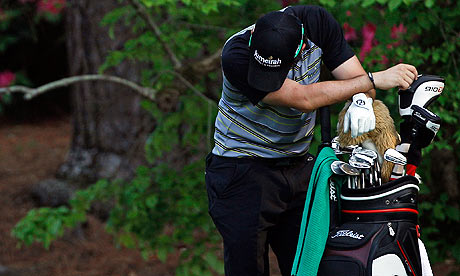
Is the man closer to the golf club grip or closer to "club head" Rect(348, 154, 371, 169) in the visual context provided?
the golf club grip

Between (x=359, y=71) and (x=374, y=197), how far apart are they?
0.59 metres

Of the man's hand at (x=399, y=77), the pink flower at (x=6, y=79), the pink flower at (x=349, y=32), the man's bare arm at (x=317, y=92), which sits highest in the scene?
the man's hand at (x=399, y=77)

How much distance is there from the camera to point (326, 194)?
2895mm

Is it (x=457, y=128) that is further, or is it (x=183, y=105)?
(x=183, y=105)

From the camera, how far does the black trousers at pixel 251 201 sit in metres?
3.16

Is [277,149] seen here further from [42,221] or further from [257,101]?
[42,221]

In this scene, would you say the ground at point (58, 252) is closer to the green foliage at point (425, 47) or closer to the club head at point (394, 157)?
the green foliage at point (425, 47)

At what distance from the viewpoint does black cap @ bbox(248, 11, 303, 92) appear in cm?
280

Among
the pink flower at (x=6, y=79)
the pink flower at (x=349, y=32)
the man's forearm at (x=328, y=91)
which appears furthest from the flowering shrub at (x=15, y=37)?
the man's forearm at (x=328, y=91)

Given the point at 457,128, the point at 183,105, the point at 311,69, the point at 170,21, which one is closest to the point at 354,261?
the point at 311,69

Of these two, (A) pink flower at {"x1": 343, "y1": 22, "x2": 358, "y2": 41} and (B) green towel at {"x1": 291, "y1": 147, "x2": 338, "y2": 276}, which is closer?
(B) green towel at {"x1": 291, "y1": 147, "x2": 338, "y2": 276}

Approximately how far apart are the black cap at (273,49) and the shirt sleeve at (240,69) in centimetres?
8

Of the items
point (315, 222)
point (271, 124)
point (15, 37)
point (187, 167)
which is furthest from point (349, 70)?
point (15, 37)

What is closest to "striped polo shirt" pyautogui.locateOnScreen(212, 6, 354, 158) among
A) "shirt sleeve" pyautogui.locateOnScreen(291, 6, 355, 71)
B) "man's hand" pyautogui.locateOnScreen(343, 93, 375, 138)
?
"shirt sleeve" pyautogui.locateOnScreen(291, 6, 355, 71)
